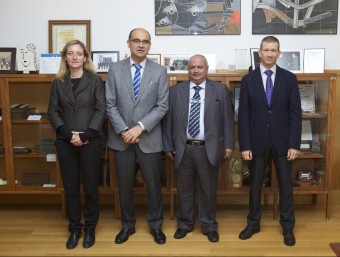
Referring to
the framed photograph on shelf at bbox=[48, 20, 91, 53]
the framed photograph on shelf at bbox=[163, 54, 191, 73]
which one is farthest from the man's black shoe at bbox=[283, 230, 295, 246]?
the framed photograph on shelf at bbox=[48, 20, 91, 53]

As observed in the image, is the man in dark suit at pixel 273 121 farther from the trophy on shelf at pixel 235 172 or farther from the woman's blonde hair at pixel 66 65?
the woman's blonde hair at pixel 66 65

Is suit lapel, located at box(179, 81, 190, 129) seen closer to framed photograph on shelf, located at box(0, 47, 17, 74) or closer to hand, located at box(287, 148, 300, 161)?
hand, located at box(287, 148, 300, 161)

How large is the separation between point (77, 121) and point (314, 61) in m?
2.24

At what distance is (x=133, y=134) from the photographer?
284 centimetres

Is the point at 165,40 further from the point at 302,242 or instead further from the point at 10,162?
the point at 302,242

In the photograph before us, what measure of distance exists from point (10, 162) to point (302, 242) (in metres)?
2.73

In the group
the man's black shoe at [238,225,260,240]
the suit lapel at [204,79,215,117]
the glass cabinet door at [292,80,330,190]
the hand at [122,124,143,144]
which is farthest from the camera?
the glass cabinet door at [292,80,330,190]

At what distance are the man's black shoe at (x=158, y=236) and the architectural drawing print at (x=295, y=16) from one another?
215cm

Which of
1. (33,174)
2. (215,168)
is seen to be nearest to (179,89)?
(215,168)

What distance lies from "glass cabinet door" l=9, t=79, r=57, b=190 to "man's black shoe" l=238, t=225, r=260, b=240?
184 centimetres

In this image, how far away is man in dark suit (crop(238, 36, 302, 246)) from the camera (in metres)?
2.92

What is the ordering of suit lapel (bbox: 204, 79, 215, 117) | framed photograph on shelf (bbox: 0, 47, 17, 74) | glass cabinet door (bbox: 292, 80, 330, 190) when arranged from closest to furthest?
1. suit lapel (bbox: 204, 79, 215, 117)
2. glass cabinet door (bbox: 292, 80, 330, 190)
3. framed photograph on shelf (bbox: 0, 47, 17, 74)

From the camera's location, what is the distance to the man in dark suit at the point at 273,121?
2918mm

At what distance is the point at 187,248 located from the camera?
2.92 m
